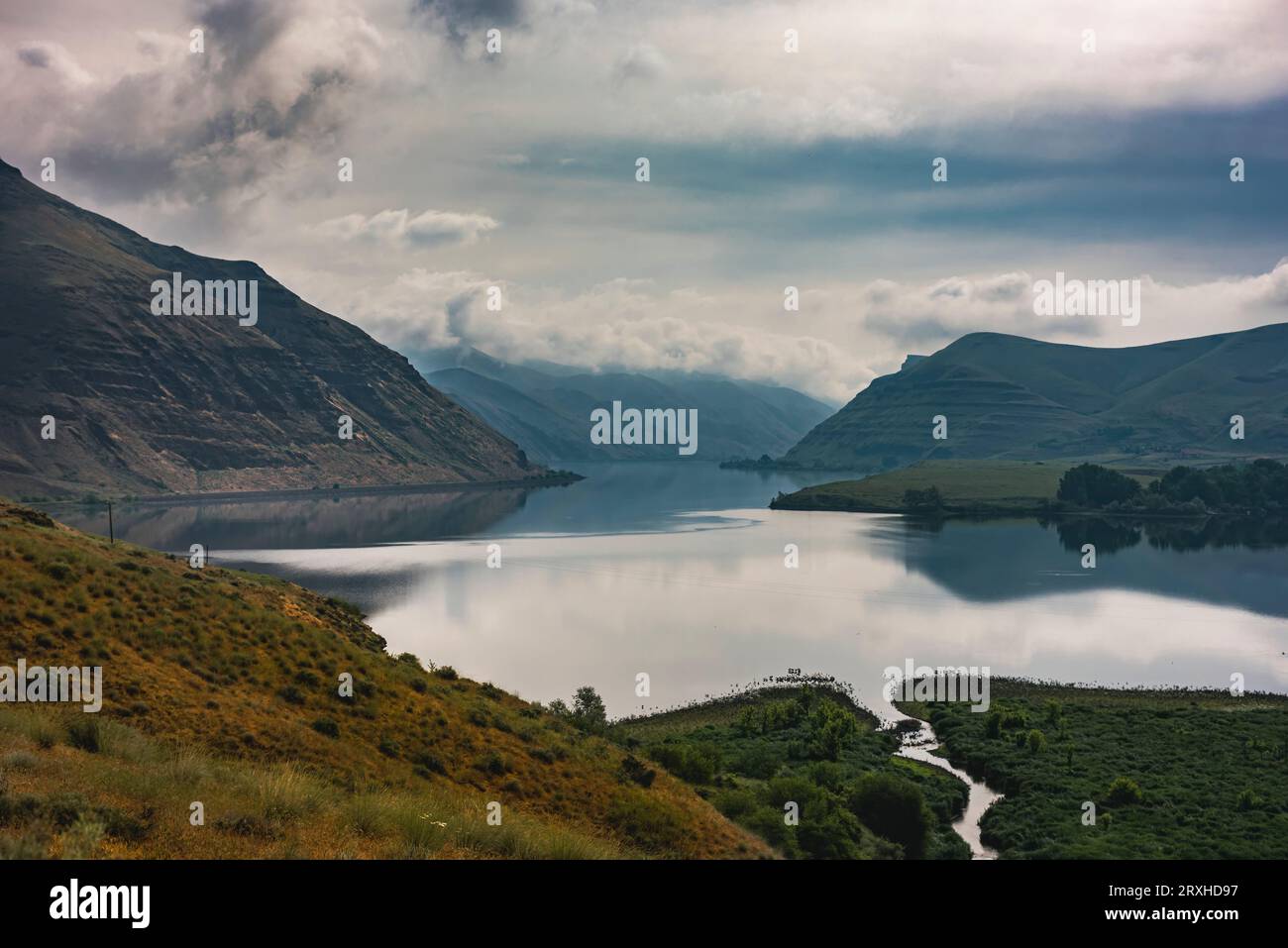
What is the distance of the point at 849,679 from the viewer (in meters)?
73.9

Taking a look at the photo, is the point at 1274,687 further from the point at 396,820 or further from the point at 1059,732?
the point at 396,820

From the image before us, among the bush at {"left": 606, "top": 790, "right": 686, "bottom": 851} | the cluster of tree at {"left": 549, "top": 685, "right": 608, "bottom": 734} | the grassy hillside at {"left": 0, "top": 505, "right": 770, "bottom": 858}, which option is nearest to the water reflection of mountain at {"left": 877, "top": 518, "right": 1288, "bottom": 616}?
the cluster of tree at {"left": 549, "top": 685, "right": 608, "bottom": 734}

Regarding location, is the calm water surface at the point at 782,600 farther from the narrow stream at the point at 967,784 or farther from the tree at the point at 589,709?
the narrow stream at the point at 967,784

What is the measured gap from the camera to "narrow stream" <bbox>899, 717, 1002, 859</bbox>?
4031 centimetres

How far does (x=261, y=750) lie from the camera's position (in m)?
24.8

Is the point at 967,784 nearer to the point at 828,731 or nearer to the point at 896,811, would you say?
the point at 828,731

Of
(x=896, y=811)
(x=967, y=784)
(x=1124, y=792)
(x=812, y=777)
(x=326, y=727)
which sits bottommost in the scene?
(x=967, y=784)

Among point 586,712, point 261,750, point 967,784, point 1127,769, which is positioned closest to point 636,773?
point 261,750

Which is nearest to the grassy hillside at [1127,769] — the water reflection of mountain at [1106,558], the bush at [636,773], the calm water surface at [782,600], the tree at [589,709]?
the calm water surface at [782,600]

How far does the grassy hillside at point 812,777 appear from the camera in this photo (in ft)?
113

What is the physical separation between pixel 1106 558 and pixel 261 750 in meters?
146

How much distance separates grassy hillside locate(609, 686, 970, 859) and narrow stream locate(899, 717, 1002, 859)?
0.63 m
